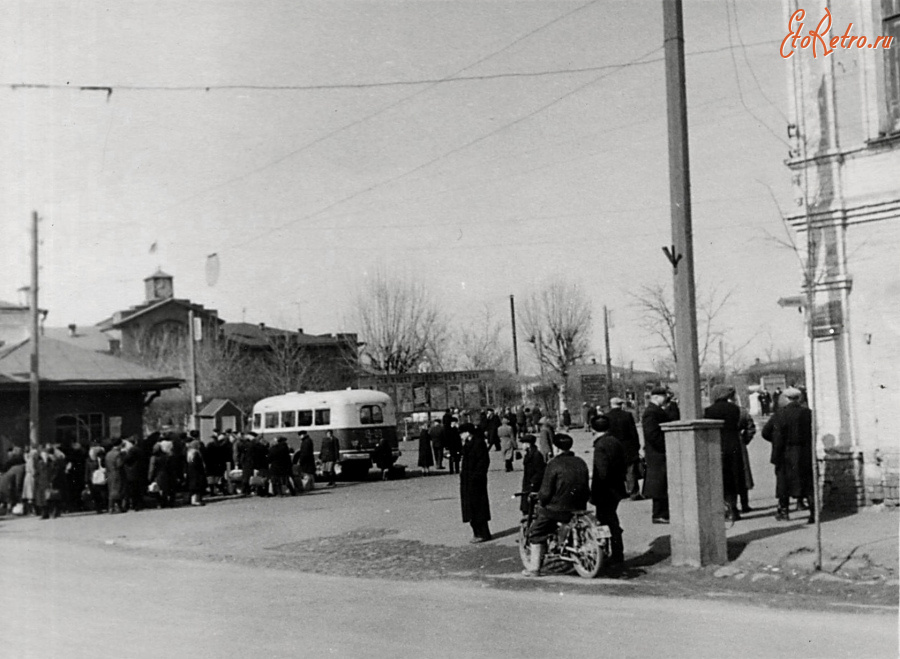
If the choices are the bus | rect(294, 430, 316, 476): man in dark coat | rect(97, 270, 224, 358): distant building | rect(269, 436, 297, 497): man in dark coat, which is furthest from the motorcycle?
rect(97, 270, 224, 358): distant building

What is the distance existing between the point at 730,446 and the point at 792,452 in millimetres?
842

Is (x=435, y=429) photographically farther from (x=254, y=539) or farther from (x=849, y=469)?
(x=849, y=469)

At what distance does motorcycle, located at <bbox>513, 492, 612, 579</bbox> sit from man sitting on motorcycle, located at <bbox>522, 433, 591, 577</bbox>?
12 cm

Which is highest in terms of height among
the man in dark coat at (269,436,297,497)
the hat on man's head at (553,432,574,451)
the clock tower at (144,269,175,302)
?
the clock tower at (144,269,175,302)

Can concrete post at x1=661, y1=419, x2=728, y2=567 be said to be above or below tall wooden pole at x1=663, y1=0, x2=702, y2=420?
below

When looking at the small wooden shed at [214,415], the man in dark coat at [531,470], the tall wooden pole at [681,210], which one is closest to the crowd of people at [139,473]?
the small wooden shed at [214,415]

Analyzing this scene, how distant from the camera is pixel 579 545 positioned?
461 inches

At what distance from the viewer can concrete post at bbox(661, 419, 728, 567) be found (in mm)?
11273

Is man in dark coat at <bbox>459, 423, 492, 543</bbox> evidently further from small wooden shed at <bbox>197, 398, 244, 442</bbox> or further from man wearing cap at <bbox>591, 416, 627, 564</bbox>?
small wooden shed at <bbox>197, 398, 244, 442</bbox>

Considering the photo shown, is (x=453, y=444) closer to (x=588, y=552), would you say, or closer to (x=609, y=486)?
(x=609, y=486)

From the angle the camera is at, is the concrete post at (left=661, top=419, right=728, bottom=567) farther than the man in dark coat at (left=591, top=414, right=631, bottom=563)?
No

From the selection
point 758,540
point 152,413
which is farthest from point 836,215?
point 152,413

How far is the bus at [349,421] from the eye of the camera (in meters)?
32.3

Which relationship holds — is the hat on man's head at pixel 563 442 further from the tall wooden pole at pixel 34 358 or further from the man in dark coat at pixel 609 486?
the tall wooden pole at pixel 34 358
